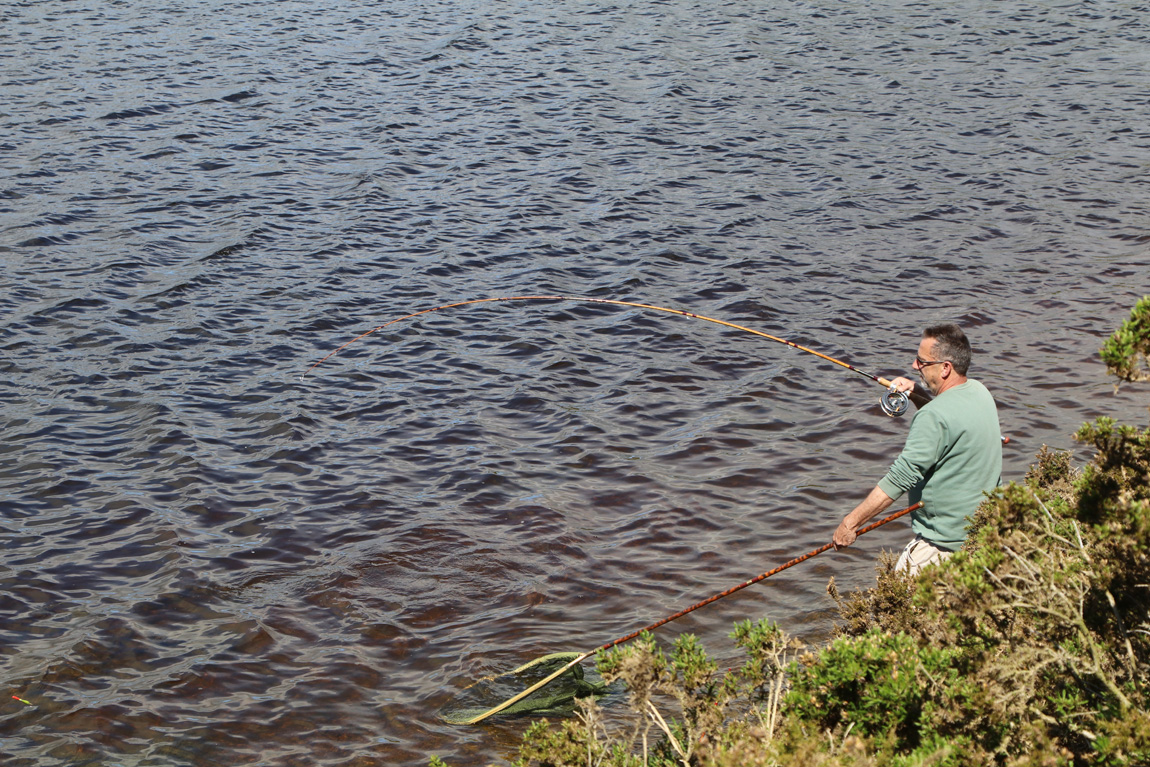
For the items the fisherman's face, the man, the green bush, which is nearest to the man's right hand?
the man

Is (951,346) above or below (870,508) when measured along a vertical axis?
above

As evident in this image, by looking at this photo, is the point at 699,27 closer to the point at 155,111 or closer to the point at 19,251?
the point at 155,111

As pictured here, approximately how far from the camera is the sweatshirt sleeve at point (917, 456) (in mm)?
6250

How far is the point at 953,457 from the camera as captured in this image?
6.30 meters

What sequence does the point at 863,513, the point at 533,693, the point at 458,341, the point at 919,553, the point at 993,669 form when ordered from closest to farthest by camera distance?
the point at 993,669
the point at 863,513
the point at 919,553
the point at 533,693
the point at 458,341

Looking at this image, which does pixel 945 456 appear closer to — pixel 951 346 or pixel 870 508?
pixel 870 508

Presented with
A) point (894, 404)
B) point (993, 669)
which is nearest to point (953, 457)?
point (894, 404)

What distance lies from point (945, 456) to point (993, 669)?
2.43 meters

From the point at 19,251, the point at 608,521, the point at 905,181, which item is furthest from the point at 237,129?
the point at 608,521

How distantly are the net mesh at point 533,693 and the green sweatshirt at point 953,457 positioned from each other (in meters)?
2.43

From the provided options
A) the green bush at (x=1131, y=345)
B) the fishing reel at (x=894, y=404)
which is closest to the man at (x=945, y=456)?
the fishing reel at (x=894, y=404)

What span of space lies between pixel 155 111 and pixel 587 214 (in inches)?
404

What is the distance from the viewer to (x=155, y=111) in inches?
863

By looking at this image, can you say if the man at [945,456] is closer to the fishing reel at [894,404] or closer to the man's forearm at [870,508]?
the man's forearm at [870,508]
